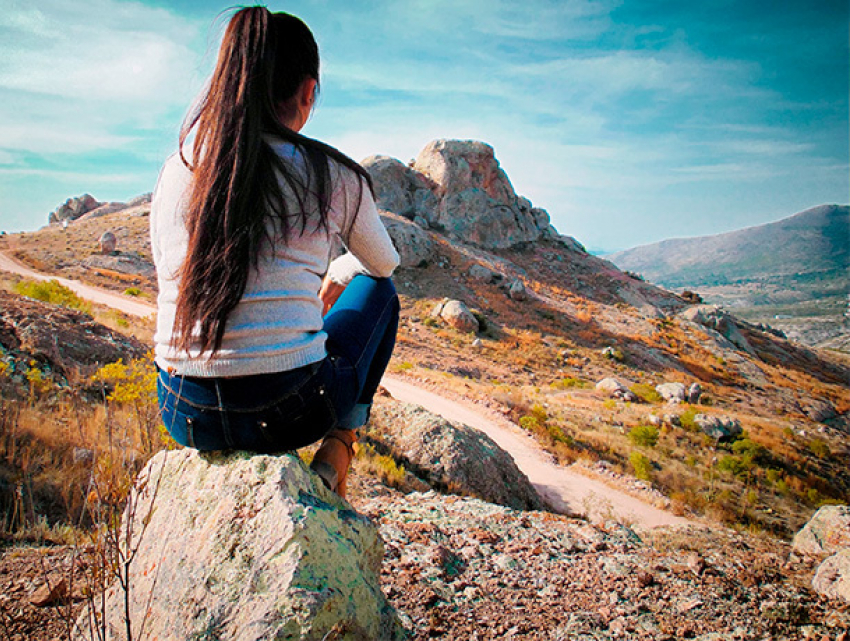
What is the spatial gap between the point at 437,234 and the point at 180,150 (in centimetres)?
3897

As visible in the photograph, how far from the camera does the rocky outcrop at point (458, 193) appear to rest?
136 feet

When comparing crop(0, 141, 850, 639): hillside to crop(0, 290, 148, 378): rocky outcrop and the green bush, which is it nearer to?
crop(0, 290, 148, 378): rocky outcrop

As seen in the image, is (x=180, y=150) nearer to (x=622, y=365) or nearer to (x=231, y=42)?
(x=231, y=42)

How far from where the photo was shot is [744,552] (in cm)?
420

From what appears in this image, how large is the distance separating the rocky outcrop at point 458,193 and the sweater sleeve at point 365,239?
38274mm

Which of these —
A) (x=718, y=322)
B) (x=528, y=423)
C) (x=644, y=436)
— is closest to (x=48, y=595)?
(x=528, y=423)

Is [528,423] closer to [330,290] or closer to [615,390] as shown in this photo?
[330,290]

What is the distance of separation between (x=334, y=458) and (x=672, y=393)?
2273 cm

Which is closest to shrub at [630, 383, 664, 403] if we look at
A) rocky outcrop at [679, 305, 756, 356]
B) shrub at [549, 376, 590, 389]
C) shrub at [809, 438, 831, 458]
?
shrub at [549, 376, 590, 389]

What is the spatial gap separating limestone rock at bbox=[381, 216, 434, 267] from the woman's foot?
3084cm

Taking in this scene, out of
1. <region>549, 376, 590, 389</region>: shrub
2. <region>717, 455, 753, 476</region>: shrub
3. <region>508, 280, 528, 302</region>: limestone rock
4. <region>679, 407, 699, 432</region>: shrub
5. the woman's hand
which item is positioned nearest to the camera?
the woman's hand

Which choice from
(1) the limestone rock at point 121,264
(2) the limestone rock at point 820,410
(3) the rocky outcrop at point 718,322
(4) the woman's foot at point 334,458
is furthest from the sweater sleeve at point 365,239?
(3) the rocky outcrop at point 718,322

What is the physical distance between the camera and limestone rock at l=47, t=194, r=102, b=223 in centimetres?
6450

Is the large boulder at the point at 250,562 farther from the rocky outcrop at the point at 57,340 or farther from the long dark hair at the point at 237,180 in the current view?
the rocky outcrop at the point at 57,340
